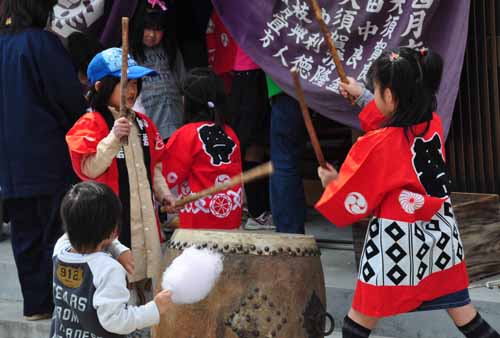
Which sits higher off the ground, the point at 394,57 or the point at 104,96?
the point at 394,57

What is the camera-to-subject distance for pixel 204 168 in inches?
217

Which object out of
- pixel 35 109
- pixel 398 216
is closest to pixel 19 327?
pixel 35 109

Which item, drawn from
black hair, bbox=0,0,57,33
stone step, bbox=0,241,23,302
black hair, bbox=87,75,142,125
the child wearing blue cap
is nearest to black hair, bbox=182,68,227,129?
the child wearing blue cap

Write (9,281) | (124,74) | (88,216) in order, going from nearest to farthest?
(88,216)
(124,74)
(9,281)

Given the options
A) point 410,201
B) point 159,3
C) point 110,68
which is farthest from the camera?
point 159,3

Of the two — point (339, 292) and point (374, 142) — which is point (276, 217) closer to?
point (339, 292)

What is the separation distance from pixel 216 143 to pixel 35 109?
1.05 meters

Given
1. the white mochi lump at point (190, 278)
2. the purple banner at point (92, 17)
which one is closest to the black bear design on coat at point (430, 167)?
the white mochi lump at point (190, 278)

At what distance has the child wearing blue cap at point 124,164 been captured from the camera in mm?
4977

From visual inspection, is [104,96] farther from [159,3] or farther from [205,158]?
[159,3]

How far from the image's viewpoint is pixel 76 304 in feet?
12.2

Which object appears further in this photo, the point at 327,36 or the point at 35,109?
the point at 35,109

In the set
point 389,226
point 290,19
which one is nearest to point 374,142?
point 389,226

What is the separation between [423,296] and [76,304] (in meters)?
1.57
